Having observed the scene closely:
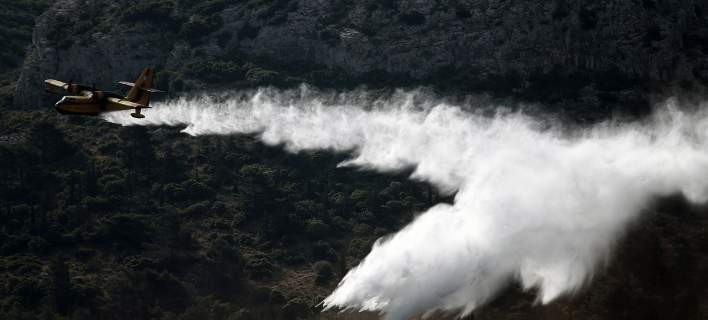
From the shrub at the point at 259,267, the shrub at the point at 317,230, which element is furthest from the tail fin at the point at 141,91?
the shrub at the point at 317,230

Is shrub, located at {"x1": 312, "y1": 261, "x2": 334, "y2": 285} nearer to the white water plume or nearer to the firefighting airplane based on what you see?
the white water plume

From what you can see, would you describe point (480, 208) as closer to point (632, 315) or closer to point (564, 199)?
point (564, 199)

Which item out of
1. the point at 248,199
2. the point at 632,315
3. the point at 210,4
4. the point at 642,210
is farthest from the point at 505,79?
the point at 632,315

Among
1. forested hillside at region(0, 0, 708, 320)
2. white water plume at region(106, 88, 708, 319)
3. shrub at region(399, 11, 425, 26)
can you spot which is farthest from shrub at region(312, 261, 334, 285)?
shrub at region(399, 11, 425, 26)

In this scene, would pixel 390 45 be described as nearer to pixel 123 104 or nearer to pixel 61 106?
pixel 123 104

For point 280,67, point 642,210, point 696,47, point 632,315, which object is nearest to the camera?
point 632,315
